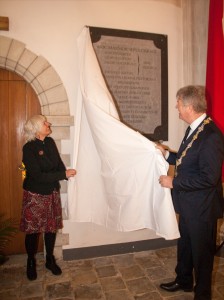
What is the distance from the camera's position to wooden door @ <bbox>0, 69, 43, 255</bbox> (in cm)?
299

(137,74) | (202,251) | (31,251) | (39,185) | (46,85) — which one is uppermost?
(137,74)

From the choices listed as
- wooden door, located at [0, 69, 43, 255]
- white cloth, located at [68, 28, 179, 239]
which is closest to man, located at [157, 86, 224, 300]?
white cloth, located at [68, 28, 179, 239]

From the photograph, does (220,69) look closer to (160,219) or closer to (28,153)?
(160,219)

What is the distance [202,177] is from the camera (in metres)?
1.87

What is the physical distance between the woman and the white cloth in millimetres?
190

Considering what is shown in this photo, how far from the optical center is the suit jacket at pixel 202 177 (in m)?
1.87

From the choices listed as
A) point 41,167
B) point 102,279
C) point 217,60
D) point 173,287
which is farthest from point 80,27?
point 173,287

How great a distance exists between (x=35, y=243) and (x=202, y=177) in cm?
180

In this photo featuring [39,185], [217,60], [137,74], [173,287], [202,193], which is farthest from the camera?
[137,74]

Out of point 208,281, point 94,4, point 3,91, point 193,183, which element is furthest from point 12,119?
point 208,281

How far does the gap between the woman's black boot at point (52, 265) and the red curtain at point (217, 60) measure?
2.20 metres

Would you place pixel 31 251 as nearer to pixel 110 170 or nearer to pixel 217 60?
pixel 110 170

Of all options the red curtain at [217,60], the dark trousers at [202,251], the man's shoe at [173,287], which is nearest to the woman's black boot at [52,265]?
the man's shoe at [173,287]

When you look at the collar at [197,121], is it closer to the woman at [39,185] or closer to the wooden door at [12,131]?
the woman at [39,185]
